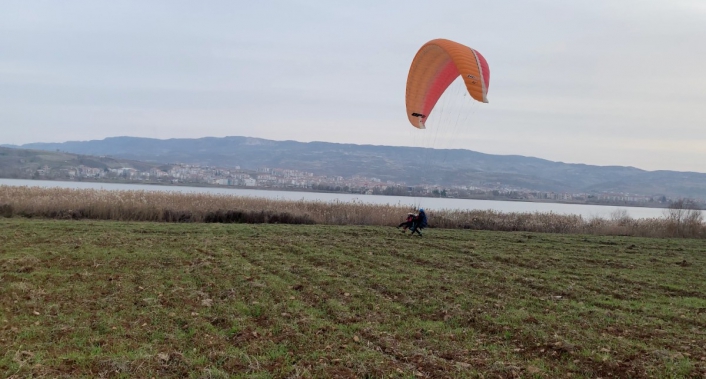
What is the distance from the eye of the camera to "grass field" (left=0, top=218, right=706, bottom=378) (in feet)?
19.7

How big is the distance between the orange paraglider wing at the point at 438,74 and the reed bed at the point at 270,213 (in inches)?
377

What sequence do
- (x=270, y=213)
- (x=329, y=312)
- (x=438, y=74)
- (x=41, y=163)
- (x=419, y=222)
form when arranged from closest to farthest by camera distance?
(x=329, y=312), (x=438, y=74), (x=419, y=222), (x=270, y=213), (x=41, y=163)

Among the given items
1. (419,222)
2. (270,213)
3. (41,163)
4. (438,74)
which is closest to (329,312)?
(438,74)

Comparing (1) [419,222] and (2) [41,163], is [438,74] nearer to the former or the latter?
(1) [419,222]

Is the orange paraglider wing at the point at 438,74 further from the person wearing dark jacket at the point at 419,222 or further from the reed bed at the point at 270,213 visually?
the reed bed at the point at 270,213

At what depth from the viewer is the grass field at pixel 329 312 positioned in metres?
6.00

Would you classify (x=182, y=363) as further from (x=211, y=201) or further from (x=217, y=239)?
(x=211, y=201)

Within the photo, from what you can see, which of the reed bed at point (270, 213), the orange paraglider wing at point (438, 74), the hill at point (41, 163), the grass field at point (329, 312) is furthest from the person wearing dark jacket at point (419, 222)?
the hill at point (41, 163)

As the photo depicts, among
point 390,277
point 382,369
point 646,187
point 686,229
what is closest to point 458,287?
point 390,277

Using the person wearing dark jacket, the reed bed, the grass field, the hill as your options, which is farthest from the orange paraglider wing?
the hill

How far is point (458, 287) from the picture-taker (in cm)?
1070

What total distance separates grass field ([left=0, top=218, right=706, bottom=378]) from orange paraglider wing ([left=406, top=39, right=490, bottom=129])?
5012mm

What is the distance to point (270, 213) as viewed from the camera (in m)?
25.7

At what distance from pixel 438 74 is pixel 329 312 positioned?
11.4 metres
